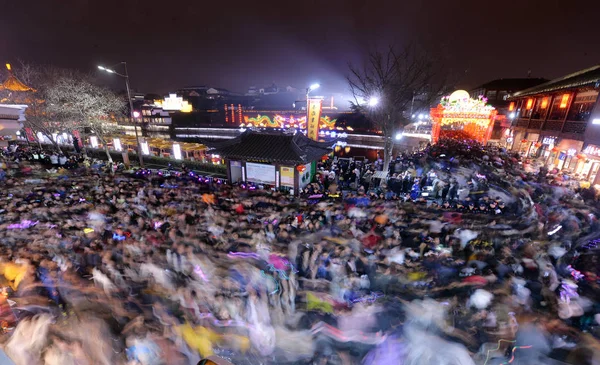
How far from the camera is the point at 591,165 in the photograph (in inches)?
659

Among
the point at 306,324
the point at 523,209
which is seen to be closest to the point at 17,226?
the point at 306,324

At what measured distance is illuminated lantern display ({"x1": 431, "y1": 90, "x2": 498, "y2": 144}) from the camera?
78.1 feet

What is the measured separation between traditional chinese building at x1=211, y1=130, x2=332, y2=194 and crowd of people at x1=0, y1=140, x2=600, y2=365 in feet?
14.4

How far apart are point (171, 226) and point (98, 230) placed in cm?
232

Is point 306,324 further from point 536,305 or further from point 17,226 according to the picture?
point 17,226

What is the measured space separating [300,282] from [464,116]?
2441 centimetres

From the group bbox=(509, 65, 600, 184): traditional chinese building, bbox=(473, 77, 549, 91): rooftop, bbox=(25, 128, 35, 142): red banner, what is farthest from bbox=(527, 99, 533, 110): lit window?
bbox=(25, 128, 35, 142): red banner

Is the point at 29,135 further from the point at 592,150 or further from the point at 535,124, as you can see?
the point at 535,124

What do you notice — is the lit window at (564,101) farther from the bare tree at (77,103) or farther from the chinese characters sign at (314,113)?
the bare tree at (77,103)

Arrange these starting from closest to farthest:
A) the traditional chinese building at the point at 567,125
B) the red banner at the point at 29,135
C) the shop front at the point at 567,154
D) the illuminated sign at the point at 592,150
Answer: the illuminated sign at the point at 592,150
the traditional chinese building at the point at 567,125
the shop front at the point at 567,154
the red banner at the point at 29,135

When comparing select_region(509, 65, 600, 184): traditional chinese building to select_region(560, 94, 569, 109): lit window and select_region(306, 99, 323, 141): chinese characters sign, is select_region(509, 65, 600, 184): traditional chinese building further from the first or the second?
select_region(306, 99, 323, 141): chinese characters sign

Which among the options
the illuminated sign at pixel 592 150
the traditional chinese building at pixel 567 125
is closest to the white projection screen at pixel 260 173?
the traditional chinese building at pixel 567 125

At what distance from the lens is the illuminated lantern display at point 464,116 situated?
23.8m

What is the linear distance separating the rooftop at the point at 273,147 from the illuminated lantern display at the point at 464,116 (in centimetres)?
1482
